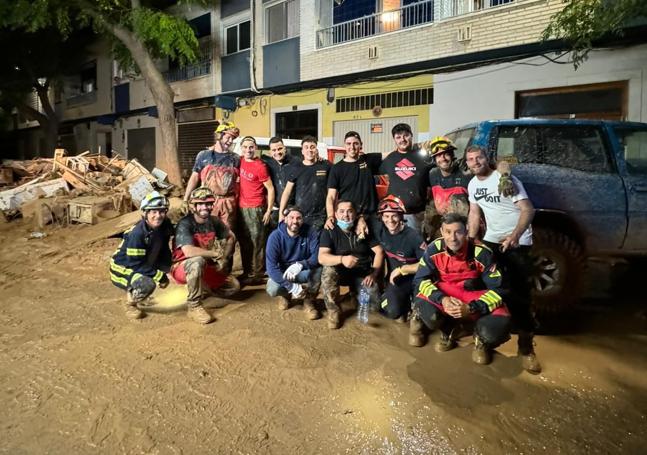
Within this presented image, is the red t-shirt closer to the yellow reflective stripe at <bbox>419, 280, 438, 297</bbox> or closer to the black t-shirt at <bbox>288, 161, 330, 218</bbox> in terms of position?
the black t-shirt at <bbox>288, 161, 330, 218</bbox>

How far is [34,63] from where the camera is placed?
1953cm

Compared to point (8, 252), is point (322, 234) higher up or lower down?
higher up

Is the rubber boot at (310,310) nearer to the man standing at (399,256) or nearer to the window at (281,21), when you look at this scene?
the man standing at (399,256)

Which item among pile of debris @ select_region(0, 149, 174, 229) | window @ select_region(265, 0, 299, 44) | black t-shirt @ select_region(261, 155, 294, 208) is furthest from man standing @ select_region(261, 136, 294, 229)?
window @ select_region(265, 0, 299, 44)

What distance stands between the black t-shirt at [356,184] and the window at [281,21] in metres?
9.92

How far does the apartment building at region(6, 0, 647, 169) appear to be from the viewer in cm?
877

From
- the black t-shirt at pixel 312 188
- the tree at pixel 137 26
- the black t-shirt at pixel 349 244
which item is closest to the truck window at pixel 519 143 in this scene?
the black t-shirt at pixel 349 244

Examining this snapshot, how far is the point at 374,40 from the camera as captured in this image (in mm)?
11391

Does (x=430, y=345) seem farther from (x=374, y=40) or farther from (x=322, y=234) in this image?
(x=374, y=40)

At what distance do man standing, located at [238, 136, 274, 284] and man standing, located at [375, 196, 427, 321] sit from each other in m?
1.60

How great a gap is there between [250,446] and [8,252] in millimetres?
6850

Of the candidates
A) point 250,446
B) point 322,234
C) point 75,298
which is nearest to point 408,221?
point 322,234

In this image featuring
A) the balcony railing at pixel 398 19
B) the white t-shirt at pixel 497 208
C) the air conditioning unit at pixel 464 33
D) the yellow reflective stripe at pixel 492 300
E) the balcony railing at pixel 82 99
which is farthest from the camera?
the balcony railing at pixel 82 99

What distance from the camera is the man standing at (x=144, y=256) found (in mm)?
4391
